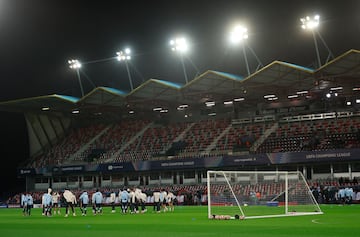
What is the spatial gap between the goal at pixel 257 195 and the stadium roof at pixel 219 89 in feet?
54.0

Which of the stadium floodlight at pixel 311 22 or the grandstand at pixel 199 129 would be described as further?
the grandstand at pixel 199 129

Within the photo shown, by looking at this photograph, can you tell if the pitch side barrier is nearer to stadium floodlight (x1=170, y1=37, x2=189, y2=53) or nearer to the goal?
stadium floodlight (x1=170, y1=37, x2=189, y2=53)

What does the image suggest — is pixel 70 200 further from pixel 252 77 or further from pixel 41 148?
pixel 41 148

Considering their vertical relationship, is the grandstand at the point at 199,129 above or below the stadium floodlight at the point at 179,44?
below

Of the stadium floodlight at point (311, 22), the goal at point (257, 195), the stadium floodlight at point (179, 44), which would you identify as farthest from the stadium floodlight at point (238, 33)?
the goal at point (257, 195)

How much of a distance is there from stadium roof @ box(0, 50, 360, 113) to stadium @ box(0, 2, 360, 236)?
0.11 meters

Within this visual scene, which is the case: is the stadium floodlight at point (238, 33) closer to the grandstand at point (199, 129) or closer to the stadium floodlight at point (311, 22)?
the grandstand at point (199, 129)

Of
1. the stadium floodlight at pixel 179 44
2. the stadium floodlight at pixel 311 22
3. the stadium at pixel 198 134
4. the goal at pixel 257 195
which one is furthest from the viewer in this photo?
the stadium at pixel 198 134

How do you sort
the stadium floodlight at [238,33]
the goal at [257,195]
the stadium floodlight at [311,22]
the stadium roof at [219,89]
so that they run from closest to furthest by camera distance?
the goal at [257,195] → the stadium floodlight at [311,22] → the stadium floodlight at [238,33] → the stadium roof at [219,89]

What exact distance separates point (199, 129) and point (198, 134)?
129cm

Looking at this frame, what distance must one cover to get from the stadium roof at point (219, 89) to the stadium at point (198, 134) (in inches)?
4.4

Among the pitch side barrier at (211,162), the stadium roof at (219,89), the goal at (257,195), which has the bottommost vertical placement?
the goal at (257,195)

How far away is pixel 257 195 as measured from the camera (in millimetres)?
28484

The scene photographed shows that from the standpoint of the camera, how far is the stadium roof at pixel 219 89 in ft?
155
